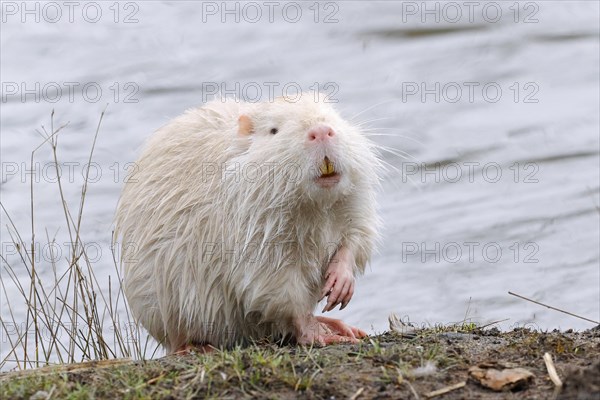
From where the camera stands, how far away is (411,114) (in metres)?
12.0

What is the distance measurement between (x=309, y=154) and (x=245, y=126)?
0.52 meters

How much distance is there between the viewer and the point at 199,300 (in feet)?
17.3

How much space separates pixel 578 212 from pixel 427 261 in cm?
164

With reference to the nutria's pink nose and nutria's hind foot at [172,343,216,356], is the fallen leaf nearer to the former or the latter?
the nutria's pink nose

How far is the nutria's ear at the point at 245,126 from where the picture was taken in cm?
528

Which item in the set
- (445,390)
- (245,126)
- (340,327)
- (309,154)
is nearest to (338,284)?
(340,327)

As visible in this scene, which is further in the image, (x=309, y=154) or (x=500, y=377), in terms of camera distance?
(x=309, y=154)

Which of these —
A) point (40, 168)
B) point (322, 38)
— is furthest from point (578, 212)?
point (40, 168)

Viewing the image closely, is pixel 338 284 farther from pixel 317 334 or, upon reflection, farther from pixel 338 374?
pixel 338 374

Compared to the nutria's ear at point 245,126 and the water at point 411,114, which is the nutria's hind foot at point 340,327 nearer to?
the nutria's ear at point 245,126

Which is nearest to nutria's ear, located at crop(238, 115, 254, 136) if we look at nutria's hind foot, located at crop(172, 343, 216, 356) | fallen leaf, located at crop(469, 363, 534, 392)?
nutria's hind foot, located at crop(172, 343, 216, 356)

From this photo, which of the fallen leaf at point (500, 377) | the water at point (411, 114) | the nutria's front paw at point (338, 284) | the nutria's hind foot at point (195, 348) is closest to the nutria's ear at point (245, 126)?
the nutria's front paw at point (338, 284)

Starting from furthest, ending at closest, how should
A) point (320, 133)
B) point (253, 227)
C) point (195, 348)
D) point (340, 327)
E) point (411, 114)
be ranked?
point (411, 114) → point (340, 327) → point (195, 348) → point (253, 227) → point (320, 133)

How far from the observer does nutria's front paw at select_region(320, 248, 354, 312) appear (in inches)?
202
